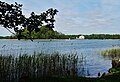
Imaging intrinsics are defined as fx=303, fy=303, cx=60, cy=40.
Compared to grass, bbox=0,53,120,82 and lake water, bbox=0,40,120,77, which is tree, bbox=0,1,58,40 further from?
lake water, bbox=0,40,120,77

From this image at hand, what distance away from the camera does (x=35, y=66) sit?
1359cm

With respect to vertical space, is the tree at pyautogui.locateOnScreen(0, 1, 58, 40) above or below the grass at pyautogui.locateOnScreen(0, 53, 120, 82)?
above

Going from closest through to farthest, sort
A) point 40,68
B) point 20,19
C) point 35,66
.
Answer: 1. point 20,19
2. point 35,66
3. point 40,68

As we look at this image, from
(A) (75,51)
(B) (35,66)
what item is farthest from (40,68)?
(A) (75,51)

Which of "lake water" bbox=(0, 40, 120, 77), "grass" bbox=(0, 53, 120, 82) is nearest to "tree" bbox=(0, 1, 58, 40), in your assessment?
"grass" bbox=(0, 53, 120, 82)

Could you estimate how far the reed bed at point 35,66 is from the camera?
1241cm

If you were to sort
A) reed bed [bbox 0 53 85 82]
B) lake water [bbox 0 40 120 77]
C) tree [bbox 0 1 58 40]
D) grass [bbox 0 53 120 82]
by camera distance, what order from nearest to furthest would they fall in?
1. tree [bbox 0 1 58 40]
2. grass [bbox 0 53 120 82]
3. reed bed [bbox 0 53 85 82]
4. lake water [bbox 0 40 120 77]

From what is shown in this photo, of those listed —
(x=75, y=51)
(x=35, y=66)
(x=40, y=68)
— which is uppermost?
(x=35, y=66)

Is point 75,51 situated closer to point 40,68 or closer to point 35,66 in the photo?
point 40,68

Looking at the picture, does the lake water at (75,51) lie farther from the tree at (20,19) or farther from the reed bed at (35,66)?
the tree at (20,19)

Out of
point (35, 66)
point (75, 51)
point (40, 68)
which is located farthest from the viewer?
point (75, 51)

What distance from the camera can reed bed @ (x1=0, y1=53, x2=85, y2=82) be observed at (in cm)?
1241

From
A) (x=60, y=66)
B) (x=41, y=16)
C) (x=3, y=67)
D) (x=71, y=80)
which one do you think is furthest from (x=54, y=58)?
(x=41, y=16)

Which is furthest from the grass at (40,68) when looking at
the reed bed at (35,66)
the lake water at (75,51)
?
the lake water at (75,51)
